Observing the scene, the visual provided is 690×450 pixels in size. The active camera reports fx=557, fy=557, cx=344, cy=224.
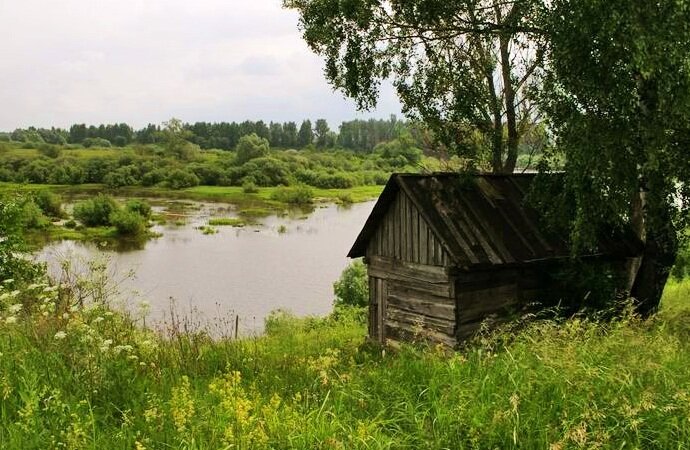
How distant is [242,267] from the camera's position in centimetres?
4175

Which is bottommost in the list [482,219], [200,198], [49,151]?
[200,198]

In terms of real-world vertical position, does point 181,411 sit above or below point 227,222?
above

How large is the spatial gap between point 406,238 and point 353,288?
16200mm

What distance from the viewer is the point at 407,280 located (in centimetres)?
1243

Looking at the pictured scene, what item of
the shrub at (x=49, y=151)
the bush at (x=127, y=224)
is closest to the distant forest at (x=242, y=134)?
the shrub at (x=49, y=151)

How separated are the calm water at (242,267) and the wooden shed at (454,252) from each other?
9.84m

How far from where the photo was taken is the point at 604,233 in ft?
41.8

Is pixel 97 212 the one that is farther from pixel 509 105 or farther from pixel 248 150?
pixel 248 150

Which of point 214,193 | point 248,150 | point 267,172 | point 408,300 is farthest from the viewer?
point 248,150

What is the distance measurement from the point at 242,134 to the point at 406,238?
569 feet

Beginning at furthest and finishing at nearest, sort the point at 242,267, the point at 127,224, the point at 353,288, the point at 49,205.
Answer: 1. the point at 49,205
2. the point at 127,224
3. the point at 242,267
4. the point at 353,288

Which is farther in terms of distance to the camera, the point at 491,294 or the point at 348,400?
the point at 491,294

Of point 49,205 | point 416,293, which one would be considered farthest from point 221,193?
point 416,293

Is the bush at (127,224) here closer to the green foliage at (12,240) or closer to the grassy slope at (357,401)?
the green foliage at (12,240)
